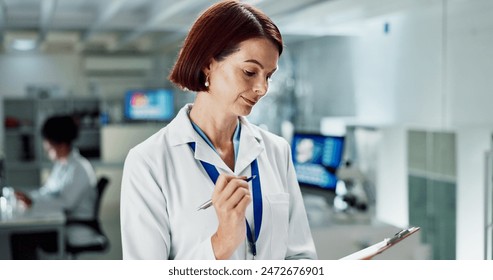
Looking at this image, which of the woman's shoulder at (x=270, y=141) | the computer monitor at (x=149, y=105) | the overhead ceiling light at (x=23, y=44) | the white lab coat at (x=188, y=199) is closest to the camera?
the white lab coat at (x=188, y=199)

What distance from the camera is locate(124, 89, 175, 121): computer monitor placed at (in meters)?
10.5

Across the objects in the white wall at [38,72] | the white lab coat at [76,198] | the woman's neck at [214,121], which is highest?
the white wall at [38,72]

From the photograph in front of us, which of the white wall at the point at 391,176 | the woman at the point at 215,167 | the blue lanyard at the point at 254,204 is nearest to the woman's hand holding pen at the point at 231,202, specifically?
the woman at the point at 215,167

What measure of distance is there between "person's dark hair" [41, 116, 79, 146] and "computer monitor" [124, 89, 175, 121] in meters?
5.75

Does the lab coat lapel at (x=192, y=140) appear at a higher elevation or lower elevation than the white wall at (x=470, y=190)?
higher

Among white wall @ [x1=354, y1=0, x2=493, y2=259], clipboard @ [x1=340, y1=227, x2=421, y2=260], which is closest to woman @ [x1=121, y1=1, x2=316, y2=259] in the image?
clipboard @ [x1=340, y1=227, x2=421, y2=260]

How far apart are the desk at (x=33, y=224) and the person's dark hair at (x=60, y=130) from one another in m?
0.50

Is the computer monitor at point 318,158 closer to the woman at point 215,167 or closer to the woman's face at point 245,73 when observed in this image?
the woman at point 215,167

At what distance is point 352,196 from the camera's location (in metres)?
3.84

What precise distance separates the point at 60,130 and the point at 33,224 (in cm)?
74

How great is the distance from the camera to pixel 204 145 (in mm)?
1409

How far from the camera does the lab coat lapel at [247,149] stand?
1.43 metres

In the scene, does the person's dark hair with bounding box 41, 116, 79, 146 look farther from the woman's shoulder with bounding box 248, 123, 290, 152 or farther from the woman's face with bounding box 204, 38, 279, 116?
the woman's face with bounding box 204, 38, 279, 116

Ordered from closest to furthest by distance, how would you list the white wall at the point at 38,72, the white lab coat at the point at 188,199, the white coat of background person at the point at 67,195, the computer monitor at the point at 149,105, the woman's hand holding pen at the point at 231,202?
the woman's hand holding pen at the point at 231,202 < the white lab coat at the point at 188,199 < the white coat of background person at the point at 67,195 < the computer monitor at the point at 149,105 < the white wall at the point at 38,72
